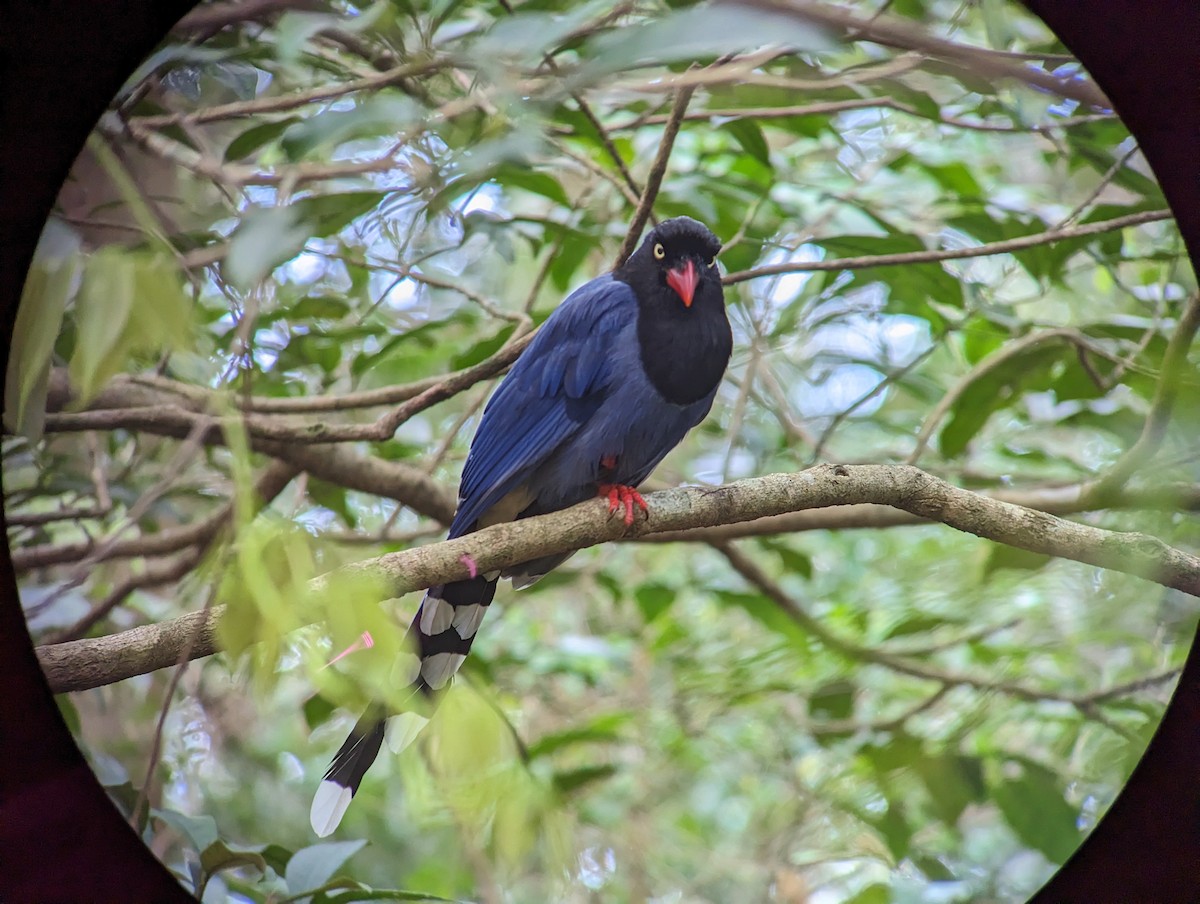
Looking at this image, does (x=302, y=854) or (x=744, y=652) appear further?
(x=744, y=652)

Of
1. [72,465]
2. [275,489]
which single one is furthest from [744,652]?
[72,465]

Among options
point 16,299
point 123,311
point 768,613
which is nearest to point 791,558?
point 768,613

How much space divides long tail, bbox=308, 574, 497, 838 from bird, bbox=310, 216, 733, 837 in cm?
3

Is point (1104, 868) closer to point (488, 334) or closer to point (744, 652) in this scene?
point (744, 652)

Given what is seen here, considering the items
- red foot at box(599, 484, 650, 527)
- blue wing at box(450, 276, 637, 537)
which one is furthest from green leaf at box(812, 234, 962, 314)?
red foot at box(599, 484, 650, 527)

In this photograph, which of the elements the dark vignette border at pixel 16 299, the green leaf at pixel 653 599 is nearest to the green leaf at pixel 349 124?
the dark vignette border at pixel 16 299

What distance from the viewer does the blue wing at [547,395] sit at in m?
1.54

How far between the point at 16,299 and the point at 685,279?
3.09 feet

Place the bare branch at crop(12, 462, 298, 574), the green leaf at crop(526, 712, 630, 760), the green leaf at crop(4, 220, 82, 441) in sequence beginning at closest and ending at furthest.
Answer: the green leaf at crop(4, 220, 82, 441) → the bare branch at crop(12, 462, 298, 574) → the green leaf at crop(526, 712, 630, 760)

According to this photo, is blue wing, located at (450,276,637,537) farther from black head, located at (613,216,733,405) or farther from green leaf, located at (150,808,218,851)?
green leaf, located at (150,808,218,851)

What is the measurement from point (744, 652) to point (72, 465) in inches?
36.8

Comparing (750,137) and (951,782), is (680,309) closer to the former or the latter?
(750,137)

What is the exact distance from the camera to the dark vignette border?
132 cm

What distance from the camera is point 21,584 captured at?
1.27 m
